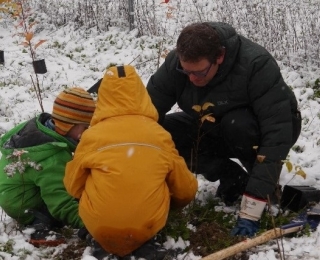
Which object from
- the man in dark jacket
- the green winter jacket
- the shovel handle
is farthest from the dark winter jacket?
the green winter jacket

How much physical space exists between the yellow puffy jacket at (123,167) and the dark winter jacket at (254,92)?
0.69 meters

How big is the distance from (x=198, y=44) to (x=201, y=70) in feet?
0.69

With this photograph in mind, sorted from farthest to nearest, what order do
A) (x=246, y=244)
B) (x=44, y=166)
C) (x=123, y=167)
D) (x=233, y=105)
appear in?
(x=233, y=105), (x=44, y=166), (x=246, y=244), (x=123, y=167)

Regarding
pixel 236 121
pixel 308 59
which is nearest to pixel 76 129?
pixel 236 121

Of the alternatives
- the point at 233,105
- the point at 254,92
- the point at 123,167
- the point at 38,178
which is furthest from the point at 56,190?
the point at 254,92

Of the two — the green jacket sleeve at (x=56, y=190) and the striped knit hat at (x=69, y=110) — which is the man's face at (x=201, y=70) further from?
the green jacket sleeve at (x=56, y=190)

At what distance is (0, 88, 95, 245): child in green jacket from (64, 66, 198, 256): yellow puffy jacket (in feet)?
1.52

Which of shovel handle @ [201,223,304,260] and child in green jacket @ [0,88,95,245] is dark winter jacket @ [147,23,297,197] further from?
child in green jacket @ [0,88,95,245]

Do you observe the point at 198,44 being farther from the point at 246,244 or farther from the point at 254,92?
the point at 246,244

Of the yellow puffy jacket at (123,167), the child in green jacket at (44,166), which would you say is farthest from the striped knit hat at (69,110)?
the yellow puffy jacket at (123,167)

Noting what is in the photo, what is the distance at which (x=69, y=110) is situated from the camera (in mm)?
3430

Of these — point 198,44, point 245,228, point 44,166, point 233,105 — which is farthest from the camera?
point 233,105

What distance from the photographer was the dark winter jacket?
3.25 meters

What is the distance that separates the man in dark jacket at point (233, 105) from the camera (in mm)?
3213
